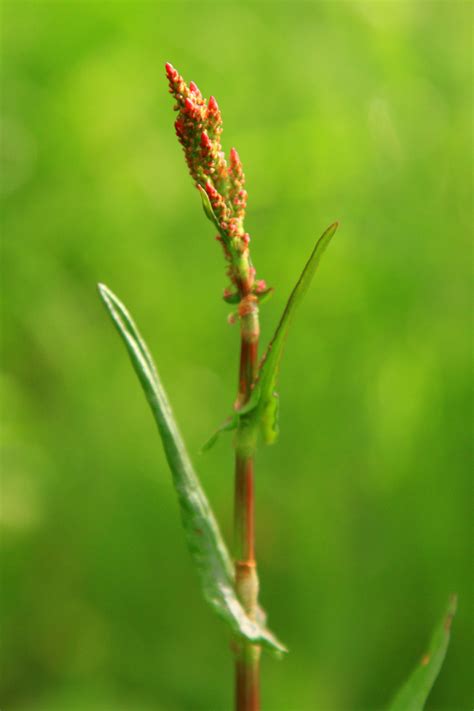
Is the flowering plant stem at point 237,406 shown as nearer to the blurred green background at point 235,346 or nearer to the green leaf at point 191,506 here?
the green leaf at point 191,506

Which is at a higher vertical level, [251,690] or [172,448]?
[172,448]

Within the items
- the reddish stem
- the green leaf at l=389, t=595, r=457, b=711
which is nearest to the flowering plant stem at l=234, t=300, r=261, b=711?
the reddish stem

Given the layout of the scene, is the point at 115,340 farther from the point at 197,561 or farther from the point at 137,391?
the point at 197,561

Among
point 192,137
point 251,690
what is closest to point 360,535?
point 251,690

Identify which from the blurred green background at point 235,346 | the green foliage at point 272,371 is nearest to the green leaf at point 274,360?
the green foliage at point 272,371

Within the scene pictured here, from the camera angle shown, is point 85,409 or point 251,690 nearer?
point 251,690

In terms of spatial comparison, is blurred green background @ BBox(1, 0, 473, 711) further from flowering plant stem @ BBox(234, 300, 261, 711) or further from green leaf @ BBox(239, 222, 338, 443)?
green leaf @ BBox(239, 222, 338, 443)

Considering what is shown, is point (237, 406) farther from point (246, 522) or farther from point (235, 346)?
point (235, 346)
